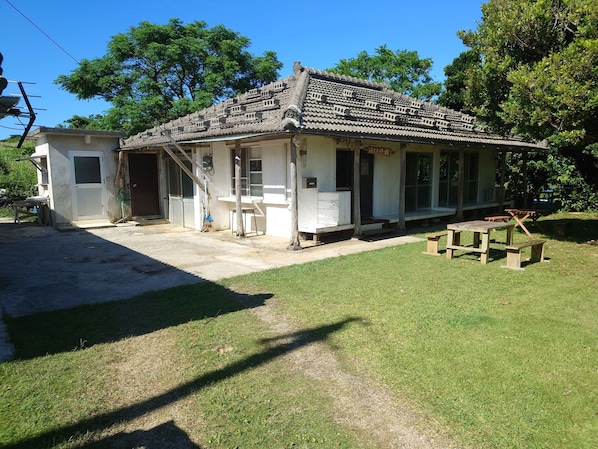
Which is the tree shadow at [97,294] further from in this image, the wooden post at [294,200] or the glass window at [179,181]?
the glass window at [179,181]

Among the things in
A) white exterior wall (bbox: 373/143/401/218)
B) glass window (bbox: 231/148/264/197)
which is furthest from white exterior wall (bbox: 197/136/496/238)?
glass window (bbox: 231/148/264/197)

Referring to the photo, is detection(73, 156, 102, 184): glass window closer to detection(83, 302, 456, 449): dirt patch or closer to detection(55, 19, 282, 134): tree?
detection(55, 19, 282, 134): tree

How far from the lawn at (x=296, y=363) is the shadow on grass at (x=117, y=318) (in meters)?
0.03

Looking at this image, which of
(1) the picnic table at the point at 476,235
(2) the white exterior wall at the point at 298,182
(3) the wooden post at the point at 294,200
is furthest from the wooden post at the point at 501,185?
(3) the wooden post at the point at 294,200

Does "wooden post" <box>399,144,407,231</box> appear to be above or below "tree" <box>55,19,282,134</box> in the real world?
below

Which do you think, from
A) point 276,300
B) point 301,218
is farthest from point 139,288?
point 301,218

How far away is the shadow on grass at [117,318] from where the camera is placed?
4.40 m

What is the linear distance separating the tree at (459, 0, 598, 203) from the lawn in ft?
12.4

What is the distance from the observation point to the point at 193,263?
8.29 m

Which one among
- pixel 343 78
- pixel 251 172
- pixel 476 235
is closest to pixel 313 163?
pixel 251 172

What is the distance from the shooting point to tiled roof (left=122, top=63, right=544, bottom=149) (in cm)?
975

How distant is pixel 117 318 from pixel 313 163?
21.8 ft

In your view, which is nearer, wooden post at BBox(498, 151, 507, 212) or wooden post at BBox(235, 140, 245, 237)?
wooden post at BBox(235, 140, 245, 237)

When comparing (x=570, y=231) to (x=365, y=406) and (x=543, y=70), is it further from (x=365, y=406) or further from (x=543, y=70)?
(x=365, y=406)
